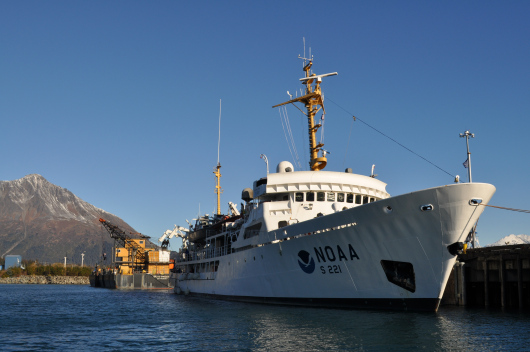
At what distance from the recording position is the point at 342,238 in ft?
68.8

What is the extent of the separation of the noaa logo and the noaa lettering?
1.76 ft

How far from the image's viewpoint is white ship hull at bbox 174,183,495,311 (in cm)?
1877

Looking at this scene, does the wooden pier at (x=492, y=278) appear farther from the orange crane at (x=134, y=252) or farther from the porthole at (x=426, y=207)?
the orange crane at (x=134, y=252)

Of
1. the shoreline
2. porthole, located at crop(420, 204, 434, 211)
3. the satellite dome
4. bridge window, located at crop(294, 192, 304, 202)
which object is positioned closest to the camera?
porthole, located at crop(420, 204, 434, 211)

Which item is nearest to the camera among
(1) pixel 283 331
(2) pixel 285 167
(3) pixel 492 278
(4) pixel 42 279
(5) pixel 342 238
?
(1) pixel 283 331

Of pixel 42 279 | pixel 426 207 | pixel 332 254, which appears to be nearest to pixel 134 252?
pixel 42 279

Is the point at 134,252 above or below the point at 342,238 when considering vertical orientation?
below

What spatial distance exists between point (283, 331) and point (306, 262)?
5.93 meters

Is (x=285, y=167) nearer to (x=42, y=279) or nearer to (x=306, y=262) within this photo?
(x=306, y=262)

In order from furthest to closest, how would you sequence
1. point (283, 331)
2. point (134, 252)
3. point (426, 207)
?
point (134, 252) → point (426, 207) → point (283, 331)

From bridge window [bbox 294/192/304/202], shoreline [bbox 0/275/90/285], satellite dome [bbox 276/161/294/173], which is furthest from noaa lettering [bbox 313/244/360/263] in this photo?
shoreline [bbox 0/275/90/285]

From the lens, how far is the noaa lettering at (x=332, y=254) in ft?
68.2

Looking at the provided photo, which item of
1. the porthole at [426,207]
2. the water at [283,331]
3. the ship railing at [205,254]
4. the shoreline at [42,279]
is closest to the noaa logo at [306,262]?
the water at [283,331]

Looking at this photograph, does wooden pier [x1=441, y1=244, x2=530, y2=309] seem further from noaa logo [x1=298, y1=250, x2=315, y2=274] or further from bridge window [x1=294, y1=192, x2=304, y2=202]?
bridge window [x1=294, y1=192, x2=304, y2=202]
